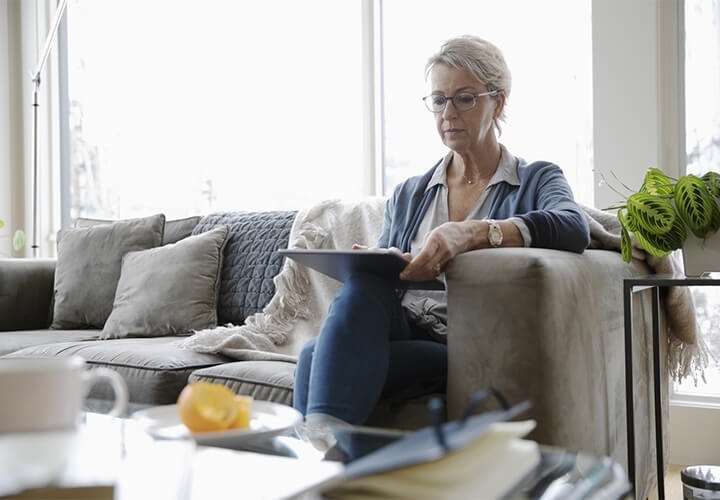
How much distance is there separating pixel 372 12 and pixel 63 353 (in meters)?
1.81

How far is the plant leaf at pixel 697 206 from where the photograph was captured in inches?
64.4

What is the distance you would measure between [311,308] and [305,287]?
0.21 feet

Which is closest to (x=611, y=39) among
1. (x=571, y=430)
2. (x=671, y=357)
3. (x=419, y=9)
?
(x=419, y=9)

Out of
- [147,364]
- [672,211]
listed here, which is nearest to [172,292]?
[147,364]

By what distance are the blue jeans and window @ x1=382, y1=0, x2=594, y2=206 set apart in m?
1.34

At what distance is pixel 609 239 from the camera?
1.96 metres

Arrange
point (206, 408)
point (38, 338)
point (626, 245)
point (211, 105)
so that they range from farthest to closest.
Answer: point (211, 105), point (38, 338), point (626, 245), point (206, 408)

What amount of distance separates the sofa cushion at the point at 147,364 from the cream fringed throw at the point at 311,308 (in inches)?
2.5

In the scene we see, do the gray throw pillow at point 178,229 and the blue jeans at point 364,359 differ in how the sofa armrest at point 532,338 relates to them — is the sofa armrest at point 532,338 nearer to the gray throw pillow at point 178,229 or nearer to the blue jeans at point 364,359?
the blue jeans at point 364,359

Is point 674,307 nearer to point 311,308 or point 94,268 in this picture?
point 311,308

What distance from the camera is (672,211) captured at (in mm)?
1674

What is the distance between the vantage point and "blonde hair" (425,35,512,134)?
6.41 feet

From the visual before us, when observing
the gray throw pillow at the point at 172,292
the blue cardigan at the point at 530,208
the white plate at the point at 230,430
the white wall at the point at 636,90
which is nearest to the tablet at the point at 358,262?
the blue cardigan at the point at 530,208

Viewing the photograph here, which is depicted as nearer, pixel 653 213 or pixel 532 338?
pixel 532 338
